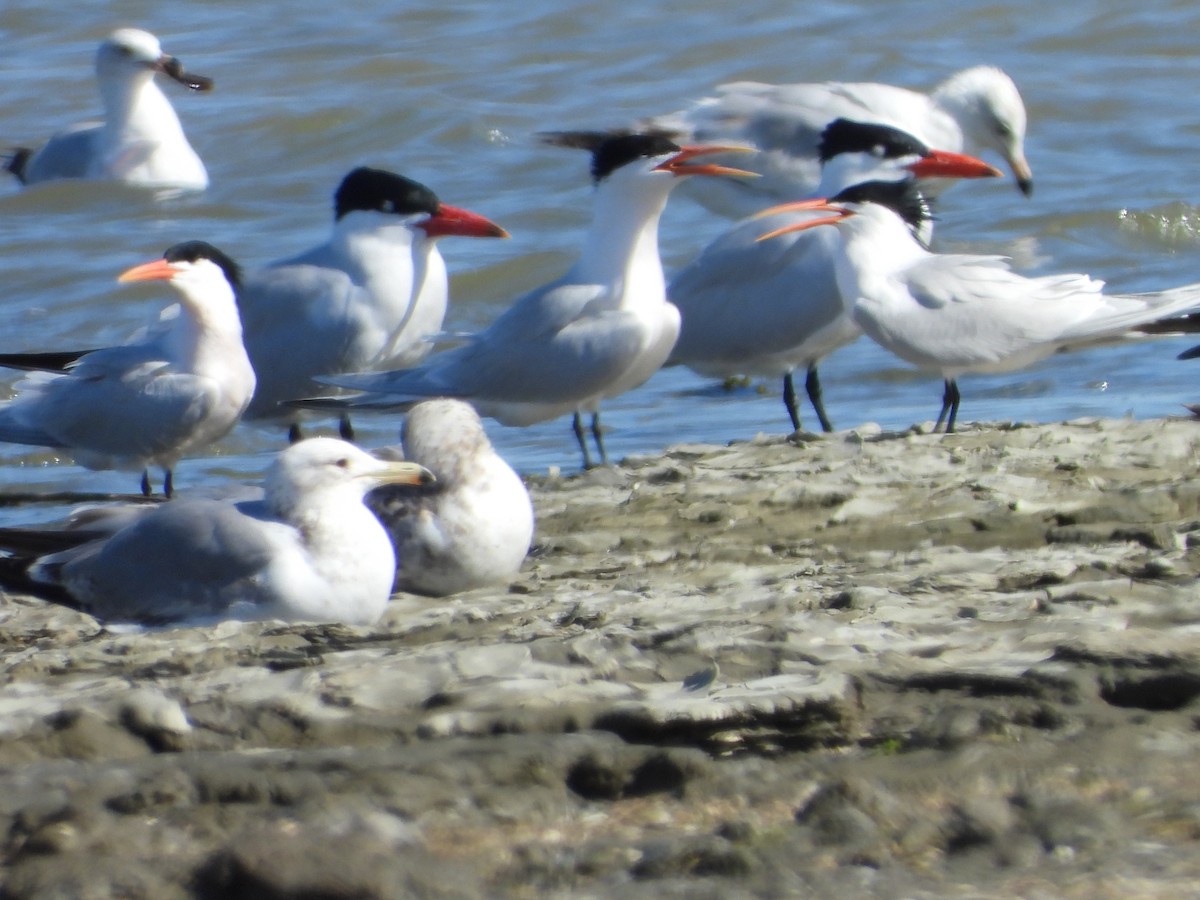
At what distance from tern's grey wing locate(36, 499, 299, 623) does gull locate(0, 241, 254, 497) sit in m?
1.90

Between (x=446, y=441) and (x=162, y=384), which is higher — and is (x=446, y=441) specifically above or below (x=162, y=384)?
above

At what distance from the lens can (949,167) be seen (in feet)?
23.9

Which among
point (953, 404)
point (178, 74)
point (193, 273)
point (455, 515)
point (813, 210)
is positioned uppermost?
point (178, 74)

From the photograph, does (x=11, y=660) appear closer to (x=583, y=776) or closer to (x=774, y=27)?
(x=583, y=776)

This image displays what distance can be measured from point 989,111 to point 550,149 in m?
3.79

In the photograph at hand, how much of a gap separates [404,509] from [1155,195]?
296 inches

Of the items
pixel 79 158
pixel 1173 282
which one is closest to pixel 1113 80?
pixel 1173 282

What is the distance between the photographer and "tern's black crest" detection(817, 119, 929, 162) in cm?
754

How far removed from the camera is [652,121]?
30.9ft

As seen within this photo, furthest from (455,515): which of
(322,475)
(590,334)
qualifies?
(590,334)

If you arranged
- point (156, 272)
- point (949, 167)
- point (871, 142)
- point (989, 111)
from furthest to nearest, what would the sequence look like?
1. point (989, 111)
2. point (871, 142)
3. point (949, 167)
4. point (156, 272)

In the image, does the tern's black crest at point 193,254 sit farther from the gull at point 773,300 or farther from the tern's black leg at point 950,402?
the tern's black leg at point 950,402

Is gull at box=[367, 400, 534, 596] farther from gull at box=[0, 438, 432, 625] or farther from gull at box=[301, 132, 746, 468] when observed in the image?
gull at box=[301, 132, 746, 468]

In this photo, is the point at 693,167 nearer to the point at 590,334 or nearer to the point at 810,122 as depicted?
the point at 590,334
